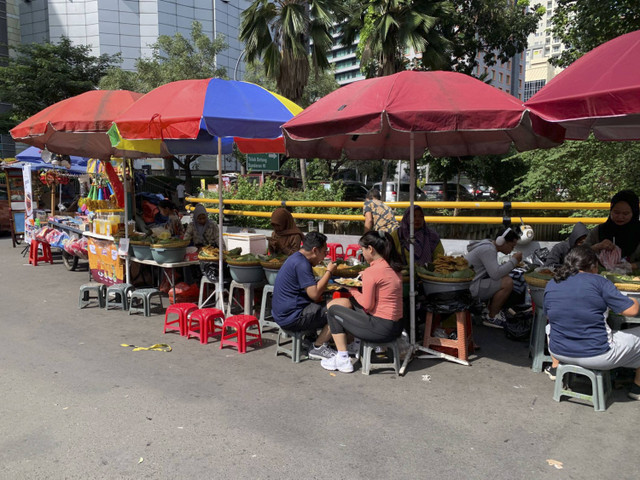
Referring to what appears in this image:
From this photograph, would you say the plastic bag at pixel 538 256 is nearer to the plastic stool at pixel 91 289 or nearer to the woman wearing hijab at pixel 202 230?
the woman wearing hijab at pixel 202 230

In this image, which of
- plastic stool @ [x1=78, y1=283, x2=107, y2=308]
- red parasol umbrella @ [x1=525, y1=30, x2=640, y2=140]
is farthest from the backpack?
plastic stool @ [x1=78, y1=283, x2=107, y2=308]

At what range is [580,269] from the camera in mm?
4082

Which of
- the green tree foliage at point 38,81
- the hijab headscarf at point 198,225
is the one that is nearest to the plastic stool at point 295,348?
the hijab headscarf at point 198,225

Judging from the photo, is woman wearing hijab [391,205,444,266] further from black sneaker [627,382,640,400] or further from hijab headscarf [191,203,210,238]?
hijab headscarf [191,203,210,238]

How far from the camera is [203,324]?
19.3ft

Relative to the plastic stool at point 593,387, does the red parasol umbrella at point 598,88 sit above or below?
above

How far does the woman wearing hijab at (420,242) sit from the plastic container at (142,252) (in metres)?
3.84

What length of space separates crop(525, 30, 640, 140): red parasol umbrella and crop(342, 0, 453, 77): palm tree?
13016 millimetres

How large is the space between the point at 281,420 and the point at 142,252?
4.56m

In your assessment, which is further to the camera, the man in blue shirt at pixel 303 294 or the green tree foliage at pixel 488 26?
the green tree foliage at pixel 488 26

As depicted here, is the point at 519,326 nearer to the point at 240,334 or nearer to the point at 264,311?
the point at 264,311

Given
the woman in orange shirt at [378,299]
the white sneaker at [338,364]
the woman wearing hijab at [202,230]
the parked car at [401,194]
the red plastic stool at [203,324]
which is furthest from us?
the parked car at [401,194]

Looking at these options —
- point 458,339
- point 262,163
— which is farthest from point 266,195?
point 458,339

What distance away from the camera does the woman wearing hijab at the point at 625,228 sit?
543cm
